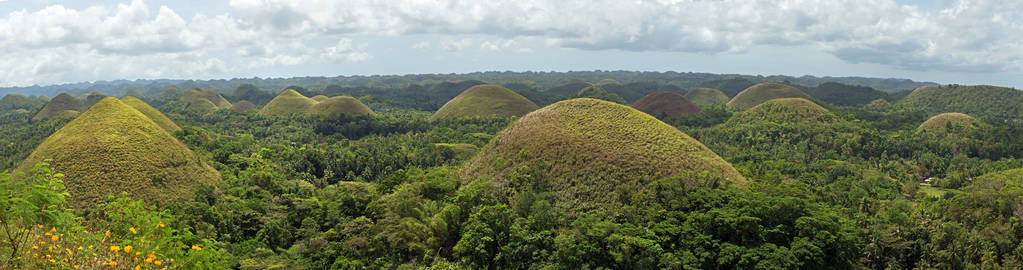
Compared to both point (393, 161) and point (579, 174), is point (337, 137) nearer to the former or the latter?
point (393, 161)

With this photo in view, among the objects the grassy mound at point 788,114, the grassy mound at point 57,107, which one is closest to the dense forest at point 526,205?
→ the grassy mound at point 788,114

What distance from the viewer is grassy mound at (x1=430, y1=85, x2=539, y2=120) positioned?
102 m

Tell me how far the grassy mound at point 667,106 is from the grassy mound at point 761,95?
62.3 ft

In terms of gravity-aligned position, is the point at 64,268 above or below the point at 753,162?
above

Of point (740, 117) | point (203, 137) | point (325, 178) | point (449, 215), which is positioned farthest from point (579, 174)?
point (740, 117)

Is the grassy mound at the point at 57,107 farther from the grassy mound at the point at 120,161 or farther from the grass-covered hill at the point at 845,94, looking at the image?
the grass-covered hill at the point at 845,94

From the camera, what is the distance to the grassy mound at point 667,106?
107 metres

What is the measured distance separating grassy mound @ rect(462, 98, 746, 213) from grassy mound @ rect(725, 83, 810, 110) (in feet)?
306

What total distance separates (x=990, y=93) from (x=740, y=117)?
81.0m

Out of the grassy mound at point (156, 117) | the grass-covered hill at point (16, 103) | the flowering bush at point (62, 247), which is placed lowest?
the grass-covered hill at point (16, 103)

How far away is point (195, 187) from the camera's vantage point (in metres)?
39.8

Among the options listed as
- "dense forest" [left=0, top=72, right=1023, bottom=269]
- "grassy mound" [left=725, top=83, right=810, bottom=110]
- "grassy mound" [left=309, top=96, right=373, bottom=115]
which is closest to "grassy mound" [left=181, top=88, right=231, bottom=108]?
"grassy mound" [left=309, top=96, right=373, bottom=115]

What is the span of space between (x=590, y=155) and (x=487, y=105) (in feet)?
230

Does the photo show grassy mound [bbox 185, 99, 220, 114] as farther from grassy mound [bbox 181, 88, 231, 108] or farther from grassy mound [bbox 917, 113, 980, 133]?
grassy mound [bbox 917, 113, 980, 133]
